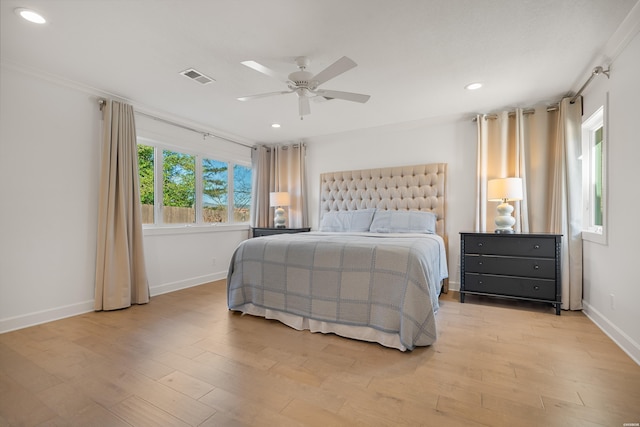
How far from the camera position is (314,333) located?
2.50m

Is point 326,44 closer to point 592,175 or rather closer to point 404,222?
point 404,222

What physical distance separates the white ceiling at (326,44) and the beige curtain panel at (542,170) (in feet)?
0.93

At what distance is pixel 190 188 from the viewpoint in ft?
14.4

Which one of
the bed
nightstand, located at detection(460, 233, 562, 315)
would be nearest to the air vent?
the bed

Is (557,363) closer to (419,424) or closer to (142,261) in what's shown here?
(419,424)

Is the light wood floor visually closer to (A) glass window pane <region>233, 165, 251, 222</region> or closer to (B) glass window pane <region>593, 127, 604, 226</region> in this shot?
(B) glass window pane <region>593, 127, 604, 226</region>

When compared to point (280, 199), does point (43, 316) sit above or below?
below

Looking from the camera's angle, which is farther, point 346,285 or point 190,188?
point 190,188

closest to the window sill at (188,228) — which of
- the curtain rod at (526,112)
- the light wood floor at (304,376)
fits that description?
the light wood floor at (304,376)

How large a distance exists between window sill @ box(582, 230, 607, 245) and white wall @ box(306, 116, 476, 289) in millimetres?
1142

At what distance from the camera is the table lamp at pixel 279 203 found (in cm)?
492

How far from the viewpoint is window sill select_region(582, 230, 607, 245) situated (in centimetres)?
251

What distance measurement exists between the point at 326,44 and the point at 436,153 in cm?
248

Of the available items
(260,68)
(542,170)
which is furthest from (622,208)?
(260,68)
